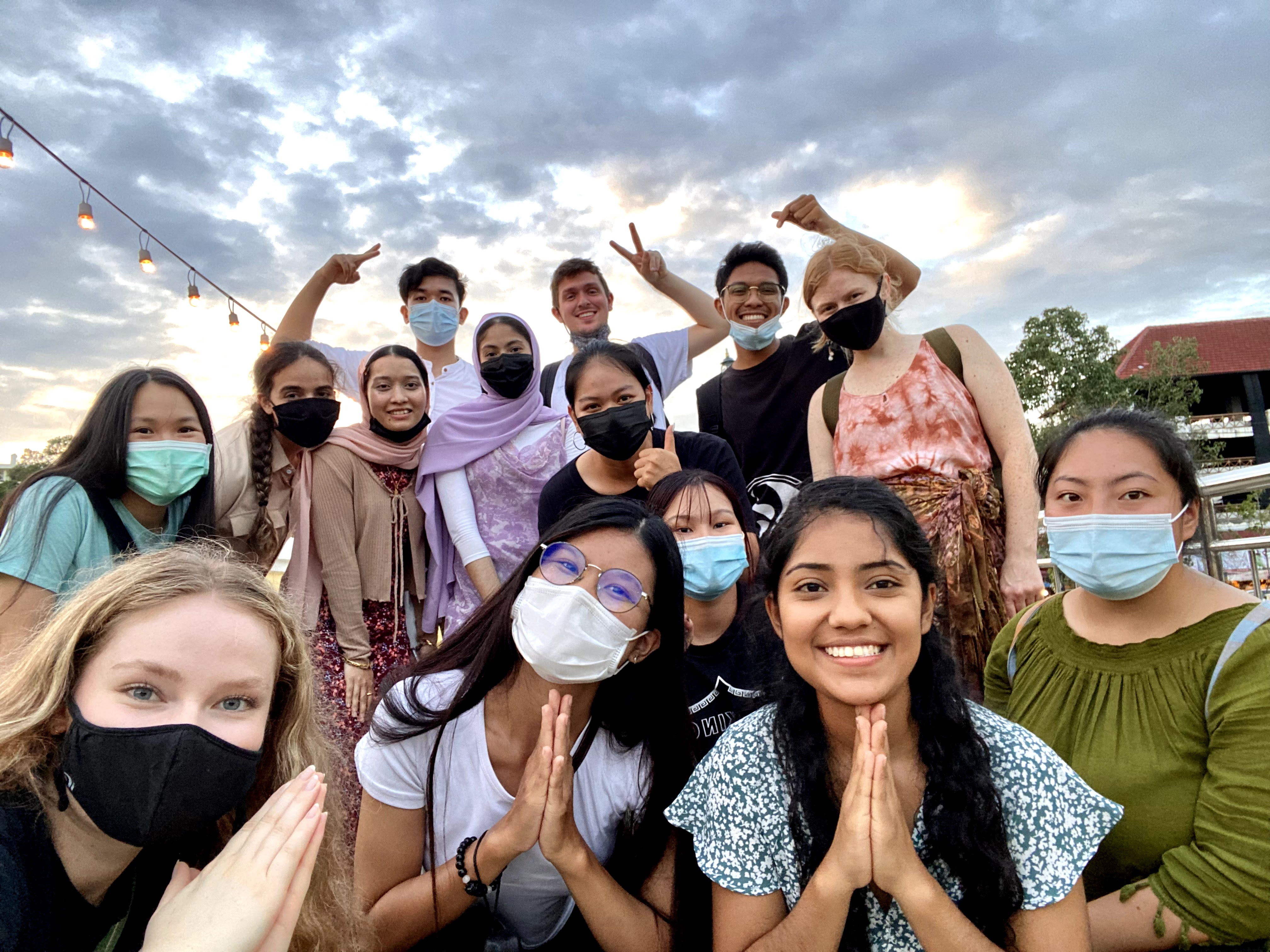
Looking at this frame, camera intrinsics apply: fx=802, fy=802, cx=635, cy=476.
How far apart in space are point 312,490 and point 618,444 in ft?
5.36

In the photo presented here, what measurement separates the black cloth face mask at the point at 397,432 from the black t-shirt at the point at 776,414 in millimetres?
1686

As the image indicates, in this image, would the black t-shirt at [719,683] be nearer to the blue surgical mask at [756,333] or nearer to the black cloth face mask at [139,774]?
the black cloth face mask at [139,774]

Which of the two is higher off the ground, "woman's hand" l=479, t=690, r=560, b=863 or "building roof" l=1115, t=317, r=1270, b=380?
"building roof" l=1115, t=317, r=1270, b=380

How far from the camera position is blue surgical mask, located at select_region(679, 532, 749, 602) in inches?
121

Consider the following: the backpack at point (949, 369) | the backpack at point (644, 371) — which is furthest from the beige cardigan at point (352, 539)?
the backpack at point (949, 369)

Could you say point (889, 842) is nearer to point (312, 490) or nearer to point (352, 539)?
point (352, 539)

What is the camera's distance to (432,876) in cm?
228

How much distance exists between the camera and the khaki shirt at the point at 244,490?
151 inches

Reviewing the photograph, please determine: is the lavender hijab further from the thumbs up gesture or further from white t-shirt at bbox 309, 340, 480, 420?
the thumbs up gesture

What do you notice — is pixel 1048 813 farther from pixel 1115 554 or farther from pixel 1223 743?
pixel 1115 554

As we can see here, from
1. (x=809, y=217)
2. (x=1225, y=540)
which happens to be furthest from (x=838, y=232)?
(x=1225, y=540)

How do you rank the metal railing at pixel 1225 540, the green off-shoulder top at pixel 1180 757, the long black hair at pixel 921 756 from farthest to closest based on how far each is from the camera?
the metal railing at pixel 1225 540, the green off-shoulder top at pixel 1180 757, the long black hair at pixel 921 756

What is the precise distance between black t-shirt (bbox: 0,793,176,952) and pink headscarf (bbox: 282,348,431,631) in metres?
1.95

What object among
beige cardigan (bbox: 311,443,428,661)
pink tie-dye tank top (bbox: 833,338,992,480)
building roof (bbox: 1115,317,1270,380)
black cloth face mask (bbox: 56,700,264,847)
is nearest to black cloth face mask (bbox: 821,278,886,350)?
pink tie-dye tank top (bbox: 833,338,992,480)
